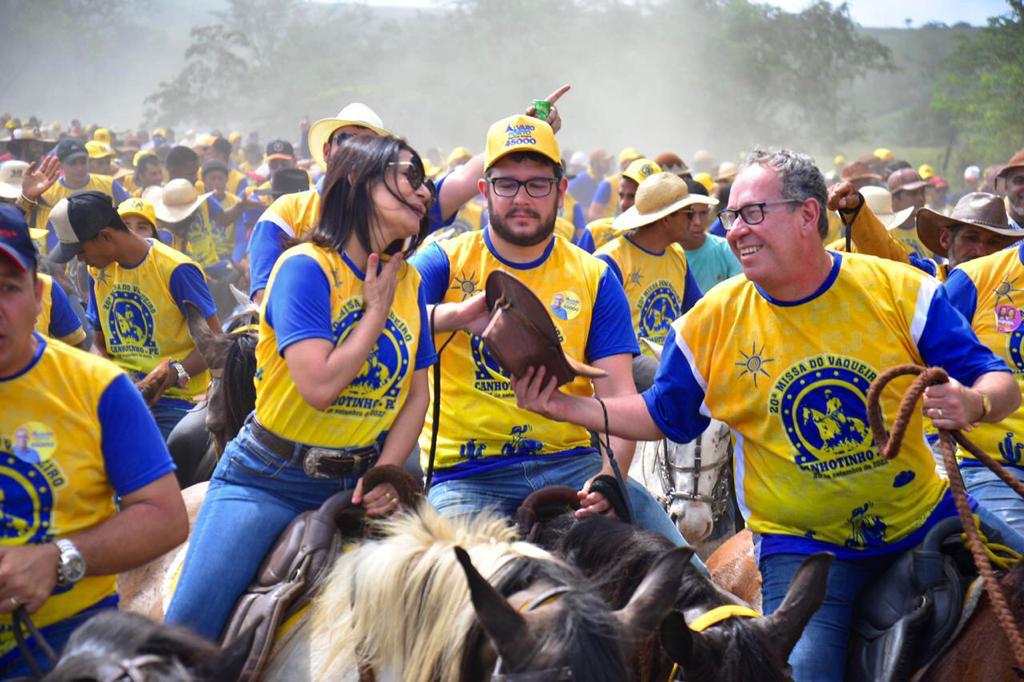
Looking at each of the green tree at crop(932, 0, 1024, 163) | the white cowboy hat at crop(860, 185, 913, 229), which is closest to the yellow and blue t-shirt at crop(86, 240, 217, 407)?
the white cowboy hat at crop(860, 185, 913, 229)

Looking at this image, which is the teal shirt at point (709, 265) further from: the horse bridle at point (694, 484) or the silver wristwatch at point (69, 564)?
the silver wristwatch at point (69, 564)

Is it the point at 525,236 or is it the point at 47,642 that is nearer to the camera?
the point at 47,642

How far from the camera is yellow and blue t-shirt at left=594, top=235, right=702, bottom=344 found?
7840mm

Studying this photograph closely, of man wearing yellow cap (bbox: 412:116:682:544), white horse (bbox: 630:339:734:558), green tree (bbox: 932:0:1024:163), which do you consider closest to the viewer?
man wearing yellow cap (bbox: 412:116:682:544)

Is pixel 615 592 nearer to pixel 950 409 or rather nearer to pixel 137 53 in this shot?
pixel 950 409

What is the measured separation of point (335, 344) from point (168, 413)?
379 cm

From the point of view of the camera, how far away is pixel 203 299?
721cm

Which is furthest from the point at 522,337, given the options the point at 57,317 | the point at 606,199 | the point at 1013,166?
the point at 606,199

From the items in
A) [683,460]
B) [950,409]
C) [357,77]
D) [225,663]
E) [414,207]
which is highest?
[357,77]

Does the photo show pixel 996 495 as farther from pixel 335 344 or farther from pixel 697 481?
pixel 335 344

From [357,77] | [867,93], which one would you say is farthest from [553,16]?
[867,93]

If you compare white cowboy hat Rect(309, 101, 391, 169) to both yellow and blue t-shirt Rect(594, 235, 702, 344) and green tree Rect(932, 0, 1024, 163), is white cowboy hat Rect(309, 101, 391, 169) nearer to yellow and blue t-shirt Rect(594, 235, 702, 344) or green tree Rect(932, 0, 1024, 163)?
yellow and blue t-shirt Rect(594, 235, 702, 344)

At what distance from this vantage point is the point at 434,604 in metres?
2.72

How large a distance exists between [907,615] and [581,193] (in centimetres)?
1813
